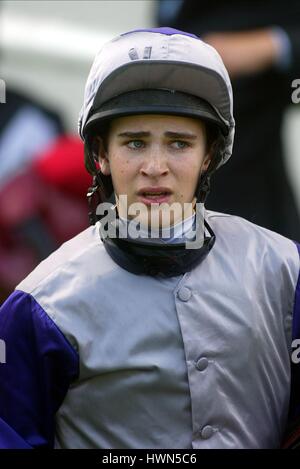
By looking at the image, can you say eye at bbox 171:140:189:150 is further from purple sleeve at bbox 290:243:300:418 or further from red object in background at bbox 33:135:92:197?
red object in background at bbox 33:135:92:197

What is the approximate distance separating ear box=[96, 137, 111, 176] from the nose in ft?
0.74

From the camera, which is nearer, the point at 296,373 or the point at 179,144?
the point at 179,144

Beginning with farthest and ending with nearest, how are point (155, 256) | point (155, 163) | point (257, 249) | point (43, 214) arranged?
1. point (43, 214)
2. point (257, 249)
3. point (155, 256)
4. point (155, 163)

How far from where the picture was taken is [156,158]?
3.76 metres

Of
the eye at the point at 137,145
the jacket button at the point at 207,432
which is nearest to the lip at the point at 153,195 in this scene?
the eye at the point at 137,145

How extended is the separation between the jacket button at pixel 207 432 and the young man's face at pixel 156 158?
0.62 meters

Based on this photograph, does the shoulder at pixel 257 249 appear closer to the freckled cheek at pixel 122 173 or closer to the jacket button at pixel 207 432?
the freckled cheek at pixel 122 173

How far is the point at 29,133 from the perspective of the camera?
7.61 meters

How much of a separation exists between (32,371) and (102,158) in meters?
0.68

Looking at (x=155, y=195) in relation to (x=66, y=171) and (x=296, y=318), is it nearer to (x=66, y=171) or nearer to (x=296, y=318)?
(x=296, y=318)

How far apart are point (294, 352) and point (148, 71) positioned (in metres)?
0.94

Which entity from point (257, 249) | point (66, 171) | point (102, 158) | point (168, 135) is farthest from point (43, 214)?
point (168, 135)

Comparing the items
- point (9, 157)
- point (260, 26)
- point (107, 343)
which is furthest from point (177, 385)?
point (9, 157)
